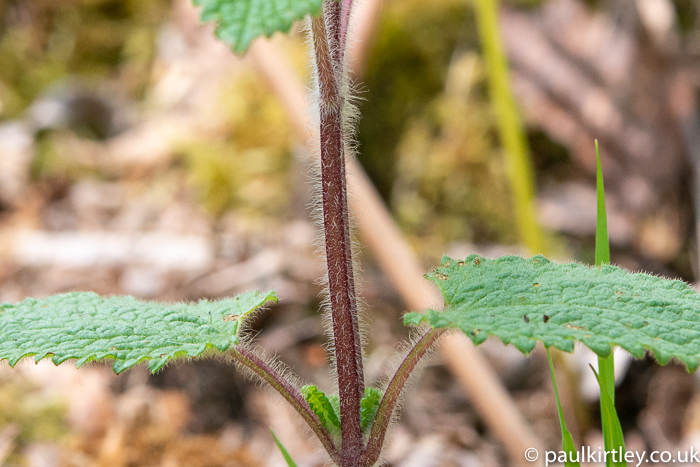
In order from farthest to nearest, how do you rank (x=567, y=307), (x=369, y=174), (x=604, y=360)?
(x=369, y=174), (x=604, y=360), (x=567, y=307)

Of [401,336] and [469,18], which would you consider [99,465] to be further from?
[469,18]

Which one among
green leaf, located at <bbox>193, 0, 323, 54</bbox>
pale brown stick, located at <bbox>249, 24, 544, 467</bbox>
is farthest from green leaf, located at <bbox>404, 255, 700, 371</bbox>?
pale brown stick, located at <bbox>249, 24, 544, 467</bbox>

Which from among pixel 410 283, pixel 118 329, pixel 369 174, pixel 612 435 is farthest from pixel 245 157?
pixel 612 435

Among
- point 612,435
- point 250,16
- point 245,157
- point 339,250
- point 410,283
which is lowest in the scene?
point 612,435

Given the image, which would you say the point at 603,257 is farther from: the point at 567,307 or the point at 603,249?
the point at 567,307

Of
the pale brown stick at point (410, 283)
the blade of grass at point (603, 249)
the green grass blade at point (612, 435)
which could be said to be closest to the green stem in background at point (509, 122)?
the pale brown stick at point (410, 283)

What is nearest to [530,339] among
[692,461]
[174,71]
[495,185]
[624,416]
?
[692,461]
